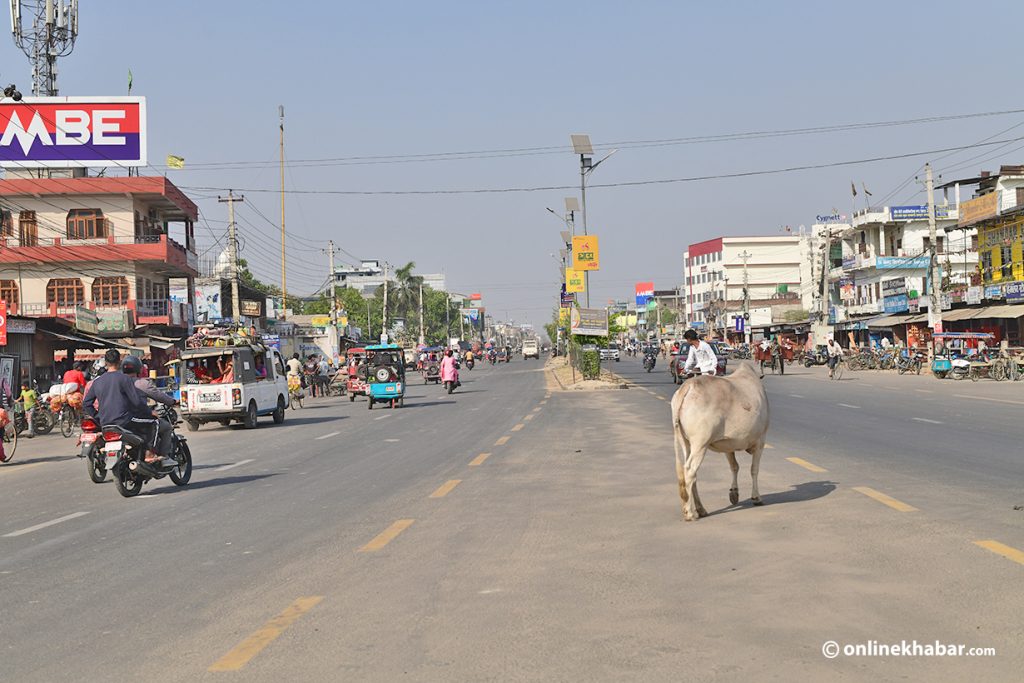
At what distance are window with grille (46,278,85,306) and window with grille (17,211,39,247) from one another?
2229 mm

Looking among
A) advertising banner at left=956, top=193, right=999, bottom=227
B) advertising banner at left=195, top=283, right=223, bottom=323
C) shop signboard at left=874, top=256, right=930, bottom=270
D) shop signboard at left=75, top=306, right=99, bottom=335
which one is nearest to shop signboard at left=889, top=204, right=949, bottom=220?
shop signboard at left=874, top=256, right=930, bottom=270

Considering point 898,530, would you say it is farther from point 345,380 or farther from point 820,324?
point 820,324

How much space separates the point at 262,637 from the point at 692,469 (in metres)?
4.37

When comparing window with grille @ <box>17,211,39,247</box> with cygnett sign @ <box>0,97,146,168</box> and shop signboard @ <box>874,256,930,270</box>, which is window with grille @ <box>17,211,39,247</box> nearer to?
cygnett sign @ <box>0,97,146,168</box>

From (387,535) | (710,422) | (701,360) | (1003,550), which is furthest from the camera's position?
(701,360)

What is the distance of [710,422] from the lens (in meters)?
9.21

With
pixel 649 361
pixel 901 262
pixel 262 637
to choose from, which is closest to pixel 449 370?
pixel 649 361

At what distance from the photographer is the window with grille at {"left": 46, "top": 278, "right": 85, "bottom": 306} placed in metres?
53.3

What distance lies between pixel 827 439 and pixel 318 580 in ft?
40.6

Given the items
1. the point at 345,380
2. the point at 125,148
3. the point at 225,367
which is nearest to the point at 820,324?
the point at 345,380

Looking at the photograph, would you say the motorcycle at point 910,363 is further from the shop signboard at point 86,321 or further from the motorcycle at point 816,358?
the shop signboard at point 86,321

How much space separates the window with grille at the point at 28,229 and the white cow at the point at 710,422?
51.0m

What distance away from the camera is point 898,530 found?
27.6 feet

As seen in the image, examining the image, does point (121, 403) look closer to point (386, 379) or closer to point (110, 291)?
point (386, 379)
